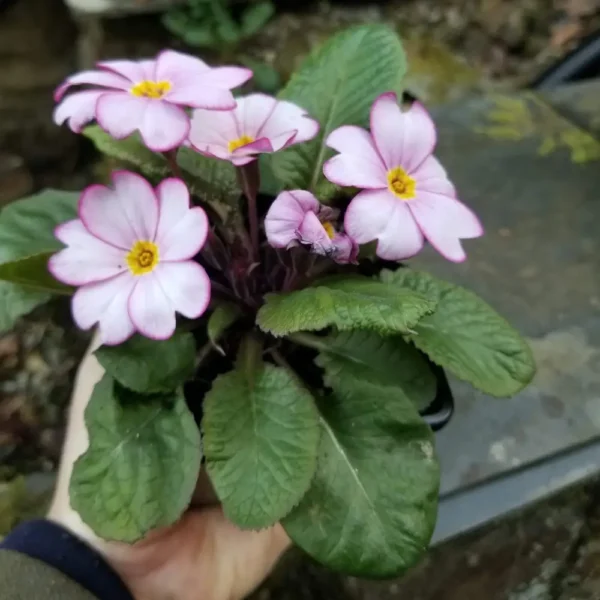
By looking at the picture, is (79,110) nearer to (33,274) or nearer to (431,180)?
(33,274)

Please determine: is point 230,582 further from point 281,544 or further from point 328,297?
point 328,297

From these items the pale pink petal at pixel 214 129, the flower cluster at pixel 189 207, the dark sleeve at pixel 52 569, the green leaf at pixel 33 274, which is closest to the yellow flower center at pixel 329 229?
the flower cluster at pixel 189 207

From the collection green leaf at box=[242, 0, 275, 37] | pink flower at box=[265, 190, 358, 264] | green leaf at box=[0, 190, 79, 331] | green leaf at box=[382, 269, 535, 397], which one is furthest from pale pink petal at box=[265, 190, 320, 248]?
green leaf at box=[242, 0, 275, 37]

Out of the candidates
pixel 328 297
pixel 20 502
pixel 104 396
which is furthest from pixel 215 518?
pixel 20 502

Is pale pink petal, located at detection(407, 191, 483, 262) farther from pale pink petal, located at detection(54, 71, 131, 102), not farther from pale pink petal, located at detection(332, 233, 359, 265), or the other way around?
pale pink petal, located at detection(54, 71, 131, 102)

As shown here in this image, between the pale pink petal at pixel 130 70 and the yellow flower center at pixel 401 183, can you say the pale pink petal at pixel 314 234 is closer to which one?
the yellow flower center at pixel 401 183

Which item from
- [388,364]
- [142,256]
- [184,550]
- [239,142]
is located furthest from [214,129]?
[184,550]

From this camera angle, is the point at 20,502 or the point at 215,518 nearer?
the point at 215,518
